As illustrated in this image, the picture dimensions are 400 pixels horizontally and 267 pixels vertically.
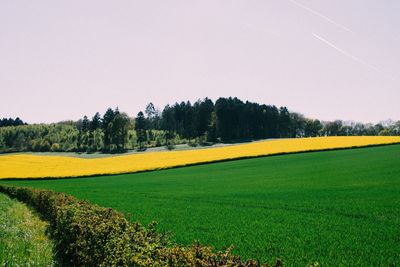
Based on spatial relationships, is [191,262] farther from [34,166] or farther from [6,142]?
[6,142]

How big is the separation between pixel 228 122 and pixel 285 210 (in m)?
102

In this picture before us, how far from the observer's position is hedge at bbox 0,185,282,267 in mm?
5023

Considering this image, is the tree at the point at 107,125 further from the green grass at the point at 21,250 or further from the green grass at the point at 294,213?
the green grass at the point at 21,250

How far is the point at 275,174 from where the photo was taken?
34.6 metres

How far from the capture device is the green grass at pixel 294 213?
962 centimetres

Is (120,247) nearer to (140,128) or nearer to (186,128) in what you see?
(140,128)

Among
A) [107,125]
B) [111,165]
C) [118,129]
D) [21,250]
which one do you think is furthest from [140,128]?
[21,250]

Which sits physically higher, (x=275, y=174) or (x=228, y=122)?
(x=228, y=122)

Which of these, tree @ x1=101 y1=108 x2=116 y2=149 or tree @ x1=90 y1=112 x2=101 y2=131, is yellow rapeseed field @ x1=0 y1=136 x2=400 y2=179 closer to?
tree @ x1=101 y1=108 x2=116 y2=149

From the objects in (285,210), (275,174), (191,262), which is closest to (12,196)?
(275,174)

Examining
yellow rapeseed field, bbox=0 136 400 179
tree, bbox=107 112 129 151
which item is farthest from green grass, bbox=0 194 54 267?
tree, bbox=107 112 129 151

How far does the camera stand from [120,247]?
21.1ft

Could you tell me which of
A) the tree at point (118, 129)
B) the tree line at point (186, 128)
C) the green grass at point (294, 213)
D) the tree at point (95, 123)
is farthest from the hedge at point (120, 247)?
the tree at point (95, 123)

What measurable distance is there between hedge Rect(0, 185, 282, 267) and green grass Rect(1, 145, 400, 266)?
2.95 metres
